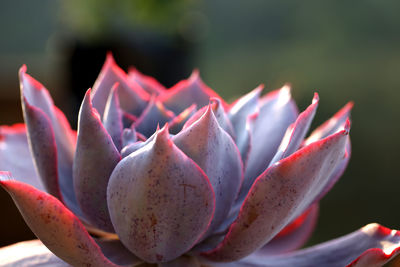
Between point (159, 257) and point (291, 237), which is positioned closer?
point (159, 257)

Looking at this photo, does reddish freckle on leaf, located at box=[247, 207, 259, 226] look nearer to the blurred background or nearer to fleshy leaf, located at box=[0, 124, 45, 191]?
fleshy leaf, located at box=[0, 124, 45, 191]

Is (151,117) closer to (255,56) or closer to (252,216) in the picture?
(252,216)

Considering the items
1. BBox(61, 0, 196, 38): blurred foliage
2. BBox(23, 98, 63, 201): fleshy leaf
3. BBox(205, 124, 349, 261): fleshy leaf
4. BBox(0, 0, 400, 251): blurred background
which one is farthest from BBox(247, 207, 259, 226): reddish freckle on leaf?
BBox(61, 0, 196, 38): blurred foliage

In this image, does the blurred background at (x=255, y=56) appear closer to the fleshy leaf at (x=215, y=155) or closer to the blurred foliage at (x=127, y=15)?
the blurred foliage at (x=127, y=15)

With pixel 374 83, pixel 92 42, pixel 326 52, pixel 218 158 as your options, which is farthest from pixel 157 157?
pixel 326 52

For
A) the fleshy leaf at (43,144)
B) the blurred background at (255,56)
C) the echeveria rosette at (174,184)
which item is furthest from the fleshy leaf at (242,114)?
the blurred background at (255,56)

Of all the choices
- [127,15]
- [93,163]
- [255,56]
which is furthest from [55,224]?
[255,56]

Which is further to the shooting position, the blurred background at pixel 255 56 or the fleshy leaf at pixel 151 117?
the blurred background at pixel 255 56
